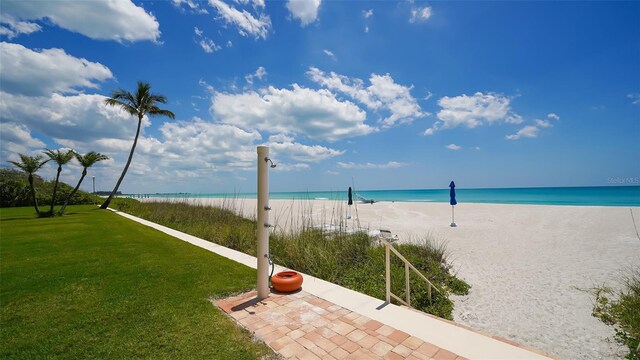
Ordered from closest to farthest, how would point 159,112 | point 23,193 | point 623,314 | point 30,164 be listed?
point 623,314 → point 30,164 → point 159,112 → point 23,193

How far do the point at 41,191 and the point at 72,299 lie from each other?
24.8 meters

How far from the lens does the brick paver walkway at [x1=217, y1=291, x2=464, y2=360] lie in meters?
2.40

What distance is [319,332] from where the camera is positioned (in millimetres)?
2758

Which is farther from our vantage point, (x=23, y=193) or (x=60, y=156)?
(x=23, y=193)

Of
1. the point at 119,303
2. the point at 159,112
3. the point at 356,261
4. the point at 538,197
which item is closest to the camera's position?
the point at 119,303

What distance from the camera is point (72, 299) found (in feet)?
11.8

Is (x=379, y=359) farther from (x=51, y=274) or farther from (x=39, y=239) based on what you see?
(x=39, y=239)

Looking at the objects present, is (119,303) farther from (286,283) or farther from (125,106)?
(125,106)

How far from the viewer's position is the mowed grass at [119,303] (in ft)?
8.27

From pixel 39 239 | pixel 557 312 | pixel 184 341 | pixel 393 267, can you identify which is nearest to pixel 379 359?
pixel 184 341

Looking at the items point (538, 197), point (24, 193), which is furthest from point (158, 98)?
point (538, 197)

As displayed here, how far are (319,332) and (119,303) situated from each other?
2.53 metres

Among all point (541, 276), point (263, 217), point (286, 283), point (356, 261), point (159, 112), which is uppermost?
point (159, 112)

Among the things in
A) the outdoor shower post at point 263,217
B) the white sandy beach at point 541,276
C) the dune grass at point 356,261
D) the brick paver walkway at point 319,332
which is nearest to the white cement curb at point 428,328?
the brick paver walkway at point 319,332
